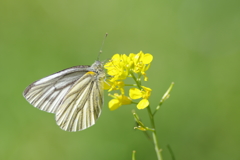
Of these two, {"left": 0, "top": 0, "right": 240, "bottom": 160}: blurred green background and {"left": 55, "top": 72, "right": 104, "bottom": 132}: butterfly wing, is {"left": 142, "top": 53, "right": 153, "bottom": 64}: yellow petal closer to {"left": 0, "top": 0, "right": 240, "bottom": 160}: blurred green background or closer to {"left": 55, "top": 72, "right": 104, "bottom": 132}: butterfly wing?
{"left": 55, "top": 72, "right": 104, "bottom": 132}: butterfly wing

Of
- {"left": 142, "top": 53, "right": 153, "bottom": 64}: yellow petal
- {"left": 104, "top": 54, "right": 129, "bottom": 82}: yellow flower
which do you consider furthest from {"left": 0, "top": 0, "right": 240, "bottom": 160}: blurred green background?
{"left": 142, "top": 53, "right": 153, "bottom": 64}: yellow petal

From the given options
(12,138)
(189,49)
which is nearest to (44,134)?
Result: (12,138)

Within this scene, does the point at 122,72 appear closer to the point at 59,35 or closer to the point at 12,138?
the point at 12,138

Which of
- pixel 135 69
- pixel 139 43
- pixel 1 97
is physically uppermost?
pixel 139 43

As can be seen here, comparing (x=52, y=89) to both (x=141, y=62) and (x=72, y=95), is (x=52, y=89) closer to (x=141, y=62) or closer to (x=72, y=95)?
(x=72, y=95)

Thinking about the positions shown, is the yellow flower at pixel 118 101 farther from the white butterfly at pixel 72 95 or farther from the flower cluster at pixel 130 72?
the white butterfly at pixel 72 95

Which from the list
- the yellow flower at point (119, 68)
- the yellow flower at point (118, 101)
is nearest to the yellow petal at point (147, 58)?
the yellow flower at point (119, 68)
